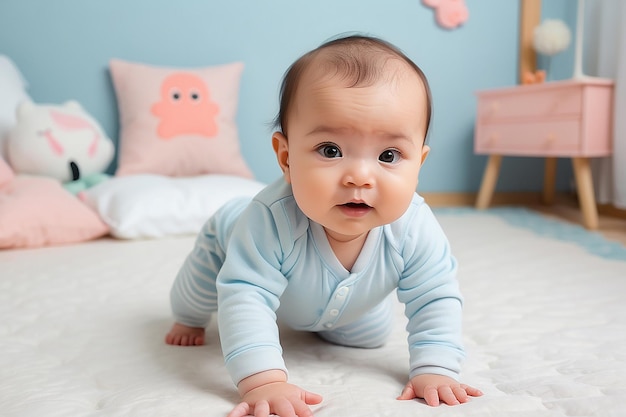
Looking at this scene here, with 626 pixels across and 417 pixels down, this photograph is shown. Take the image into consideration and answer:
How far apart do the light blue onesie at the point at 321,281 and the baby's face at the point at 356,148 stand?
84 mm

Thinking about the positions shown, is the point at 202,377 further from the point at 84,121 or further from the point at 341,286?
the point at 84,121

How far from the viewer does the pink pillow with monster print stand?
7.67 feet

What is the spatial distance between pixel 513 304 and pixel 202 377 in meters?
0.62

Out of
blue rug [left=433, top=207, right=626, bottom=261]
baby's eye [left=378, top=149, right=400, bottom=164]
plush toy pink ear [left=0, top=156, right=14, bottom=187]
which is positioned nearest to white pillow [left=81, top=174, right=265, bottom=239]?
plush toy pink ear [left=0, top=156, right=14, bottom=187]

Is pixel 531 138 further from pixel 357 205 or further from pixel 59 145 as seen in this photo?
pixel 357 205

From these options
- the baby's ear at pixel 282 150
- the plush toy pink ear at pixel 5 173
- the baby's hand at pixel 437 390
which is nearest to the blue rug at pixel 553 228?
the baby's hand at pixel 437 390

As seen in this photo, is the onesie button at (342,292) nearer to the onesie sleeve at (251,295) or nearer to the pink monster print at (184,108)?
the onesie sleeve at (251,295)

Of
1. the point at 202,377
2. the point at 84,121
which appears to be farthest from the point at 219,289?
the point at 84,121

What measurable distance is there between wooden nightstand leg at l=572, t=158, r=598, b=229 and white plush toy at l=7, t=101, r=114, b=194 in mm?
1650

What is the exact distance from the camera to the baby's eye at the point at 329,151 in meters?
0.68

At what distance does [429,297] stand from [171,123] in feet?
5.77

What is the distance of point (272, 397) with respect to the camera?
2.16 feet

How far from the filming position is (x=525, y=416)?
0.65 metres

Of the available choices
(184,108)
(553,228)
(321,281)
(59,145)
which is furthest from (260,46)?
(321,281)
